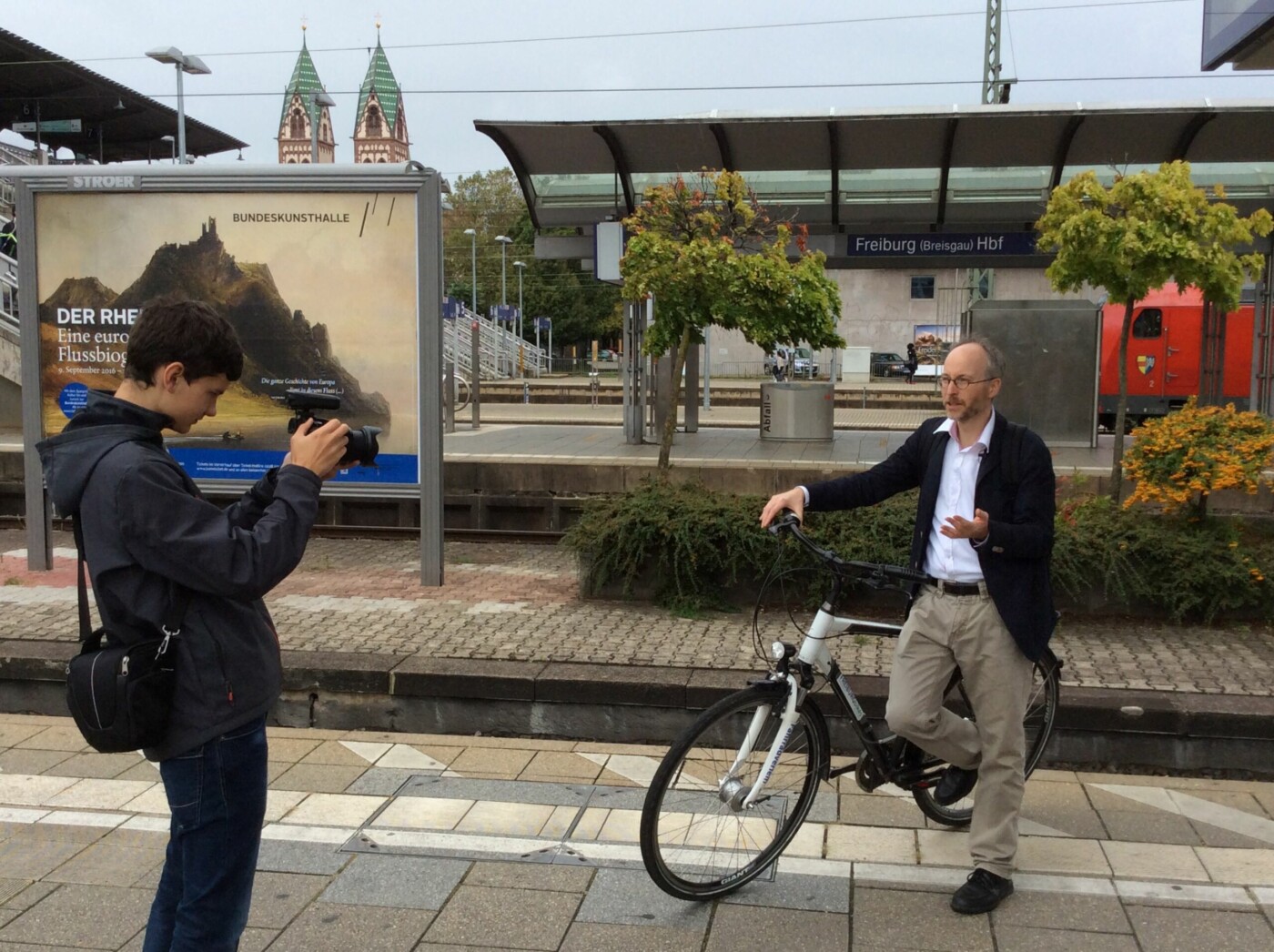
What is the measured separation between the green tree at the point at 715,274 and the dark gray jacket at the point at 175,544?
26.0 ft

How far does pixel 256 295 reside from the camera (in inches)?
336

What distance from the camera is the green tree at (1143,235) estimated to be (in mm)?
8500

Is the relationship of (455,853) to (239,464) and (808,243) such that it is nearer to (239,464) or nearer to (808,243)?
(239,464)

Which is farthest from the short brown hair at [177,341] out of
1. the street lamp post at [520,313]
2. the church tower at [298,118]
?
the church tower at [298,118]

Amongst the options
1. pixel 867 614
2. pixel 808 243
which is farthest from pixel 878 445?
pixel 867 614

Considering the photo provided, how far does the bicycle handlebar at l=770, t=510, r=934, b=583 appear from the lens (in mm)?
3812

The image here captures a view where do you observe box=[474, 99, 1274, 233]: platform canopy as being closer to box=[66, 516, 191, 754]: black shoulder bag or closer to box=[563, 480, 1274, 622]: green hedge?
box=[563, 480, 1274, 622]: green hedge

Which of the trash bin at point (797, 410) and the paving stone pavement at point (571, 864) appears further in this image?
the trash bin at point (797, 410)

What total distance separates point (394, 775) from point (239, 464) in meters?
4.19

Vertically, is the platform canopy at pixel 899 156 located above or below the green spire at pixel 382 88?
below

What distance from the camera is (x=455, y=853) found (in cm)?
426

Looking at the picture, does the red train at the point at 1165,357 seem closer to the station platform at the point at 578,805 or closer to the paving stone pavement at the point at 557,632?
the paving stone pavement at the point at 557,632

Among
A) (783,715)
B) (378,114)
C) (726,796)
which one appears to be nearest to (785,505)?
(783,715)

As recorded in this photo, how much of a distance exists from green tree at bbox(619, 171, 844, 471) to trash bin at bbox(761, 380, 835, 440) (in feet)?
15.6
